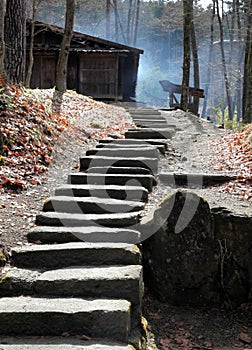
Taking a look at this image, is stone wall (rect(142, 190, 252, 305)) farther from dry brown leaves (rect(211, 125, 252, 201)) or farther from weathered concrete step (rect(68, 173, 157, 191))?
weathered concrete step (rect(68, 173, 157, 191))

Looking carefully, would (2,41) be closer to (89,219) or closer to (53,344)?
(89,219)

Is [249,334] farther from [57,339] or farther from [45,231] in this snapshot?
[45,231]

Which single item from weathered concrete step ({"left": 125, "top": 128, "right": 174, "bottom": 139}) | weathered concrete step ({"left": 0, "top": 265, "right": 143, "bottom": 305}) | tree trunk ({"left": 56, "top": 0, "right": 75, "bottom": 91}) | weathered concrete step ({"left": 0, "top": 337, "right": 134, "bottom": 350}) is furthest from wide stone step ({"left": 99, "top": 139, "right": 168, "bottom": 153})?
tree trunk ({"left": 56, "top": 0, "right": 75, "bottom": 91})

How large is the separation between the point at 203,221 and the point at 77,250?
147cm

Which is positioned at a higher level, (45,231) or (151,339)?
(45,231)

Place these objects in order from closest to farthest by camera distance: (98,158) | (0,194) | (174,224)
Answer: (174,224)
(0,194)
(98,158)

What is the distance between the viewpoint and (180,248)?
460 centimetres

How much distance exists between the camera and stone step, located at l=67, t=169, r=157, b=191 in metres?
5.81

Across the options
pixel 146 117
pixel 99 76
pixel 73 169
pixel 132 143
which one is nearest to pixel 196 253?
pixel 73 169

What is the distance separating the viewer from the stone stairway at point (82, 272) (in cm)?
334

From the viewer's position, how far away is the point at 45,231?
4.49 m

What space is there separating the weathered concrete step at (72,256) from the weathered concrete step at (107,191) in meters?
1.37

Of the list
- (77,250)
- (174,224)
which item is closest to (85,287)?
(77,250)

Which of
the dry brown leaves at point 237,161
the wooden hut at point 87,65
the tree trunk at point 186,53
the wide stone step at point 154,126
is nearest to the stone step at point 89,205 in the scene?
the dry brown leaves at point 237,161
